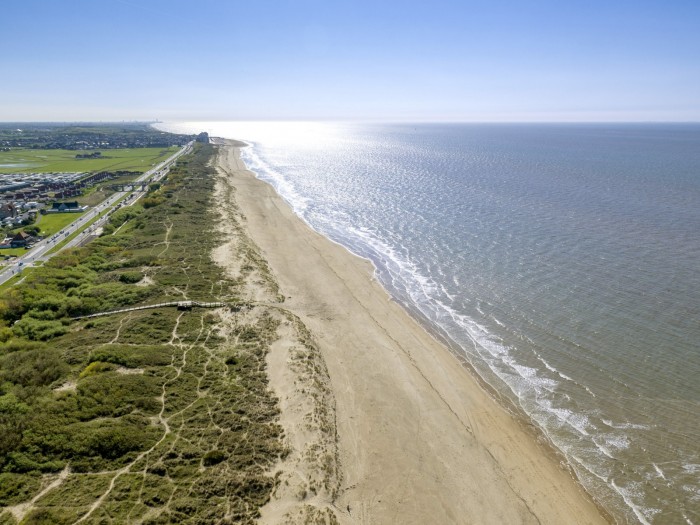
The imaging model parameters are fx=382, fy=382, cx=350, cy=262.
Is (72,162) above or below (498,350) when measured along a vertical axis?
above

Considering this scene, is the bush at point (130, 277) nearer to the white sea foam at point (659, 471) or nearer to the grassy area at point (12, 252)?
the grassy area at point (12, 252)

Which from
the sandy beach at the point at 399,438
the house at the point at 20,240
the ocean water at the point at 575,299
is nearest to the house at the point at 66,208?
the house at the point at 20,240

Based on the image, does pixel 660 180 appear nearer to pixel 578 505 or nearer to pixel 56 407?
pixel 578 505

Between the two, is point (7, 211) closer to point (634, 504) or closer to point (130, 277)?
point (130, 277)

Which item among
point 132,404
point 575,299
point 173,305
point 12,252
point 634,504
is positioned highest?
point 173,305

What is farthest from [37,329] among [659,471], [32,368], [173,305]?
[659,471]

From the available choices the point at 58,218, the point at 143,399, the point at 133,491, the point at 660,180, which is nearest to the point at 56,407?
the point at 143,399
